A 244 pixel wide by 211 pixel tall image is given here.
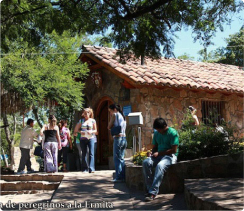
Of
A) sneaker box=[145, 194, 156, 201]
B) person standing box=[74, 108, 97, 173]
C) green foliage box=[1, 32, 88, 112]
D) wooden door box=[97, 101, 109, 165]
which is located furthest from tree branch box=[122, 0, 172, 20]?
wooden door box=[97, 101, 109, 165]

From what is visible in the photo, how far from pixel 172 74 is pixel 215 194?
826 centimetres

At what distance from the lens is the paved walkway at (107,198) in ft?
18.1

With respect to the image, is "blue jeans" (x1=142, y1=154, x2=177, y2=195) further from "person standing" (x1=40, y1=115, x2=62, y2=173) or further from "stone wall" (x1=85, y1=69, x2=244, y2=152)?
"stone wall" (x1=85, y1=69, x2=244, y2=152)

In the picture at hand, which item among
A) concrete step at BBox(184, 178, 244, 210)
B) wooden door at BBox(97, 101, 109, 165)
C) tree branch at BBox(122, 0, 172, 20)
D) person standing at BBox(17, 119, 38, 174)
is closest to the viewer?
concrete step at BBox(184, 178, 244, 210)

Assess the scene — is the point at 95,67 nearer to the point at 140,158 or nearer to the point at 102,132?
the point at 102,132

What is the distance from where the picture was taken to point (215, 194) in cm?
484

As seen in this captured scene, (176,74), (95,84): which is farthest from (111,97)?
(176,74)

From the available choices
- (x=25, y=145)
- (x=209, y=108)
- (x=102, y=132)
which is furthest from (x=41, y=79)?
(x=209, y=108)

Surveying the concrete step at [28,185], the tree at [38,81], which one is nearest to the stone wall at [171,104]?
the tree at [38,81]

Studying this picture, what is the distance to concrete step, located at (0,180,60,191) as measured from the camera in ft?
27.5

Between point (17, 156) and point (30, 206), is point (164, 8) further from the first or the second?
point (17, 156)

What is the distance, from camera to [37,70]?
13.5 m

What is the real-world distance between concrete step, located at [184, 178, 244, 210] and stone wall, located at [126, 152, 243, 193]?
336mm

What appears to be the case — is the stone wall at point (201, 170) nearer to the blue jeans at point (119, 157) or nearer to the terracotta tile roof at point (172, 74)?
the blue jeans at point (119, 157)
